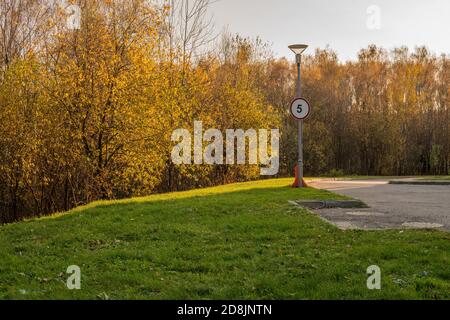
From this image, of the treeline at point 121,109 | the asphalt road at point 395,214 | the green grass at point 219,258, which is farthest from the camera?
the treeline at point 121,109

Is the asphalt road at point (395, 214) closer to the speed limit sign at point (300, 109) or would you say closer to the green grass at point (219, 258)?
the green grass at point (219, 258)

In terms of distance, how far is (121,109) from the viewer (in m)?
17.5

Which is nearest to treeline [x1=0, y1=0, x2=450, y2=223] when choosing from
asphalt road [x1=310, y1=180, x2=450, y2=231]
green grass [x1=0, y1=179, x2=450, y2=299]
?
green grass [x1=0, y1=179, x2=450, y2=299]

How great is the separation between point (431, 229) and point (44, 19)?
20095mm

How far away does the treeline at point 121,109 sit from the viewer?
54.3ft

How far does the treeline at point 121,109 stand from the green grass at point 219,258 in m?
6.84

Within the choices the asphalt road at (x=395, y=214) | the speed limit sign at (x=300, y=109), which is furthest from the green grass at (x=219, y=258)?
Answer: the speed limit sign at (x=300, y=109)

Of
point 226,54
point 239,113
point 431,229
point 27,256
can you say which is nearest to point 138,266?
point 27,256

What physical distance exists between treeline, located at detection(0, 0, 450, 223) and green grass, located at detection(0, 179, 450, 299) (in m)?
6.84

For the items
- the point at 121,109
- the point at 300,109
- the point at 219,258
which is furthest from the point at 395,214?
the point at 121,109

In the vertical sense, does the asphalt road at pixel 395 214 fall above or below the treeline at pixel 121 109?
below

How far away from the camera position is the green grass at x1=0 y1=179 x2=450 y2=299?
5.38 meters

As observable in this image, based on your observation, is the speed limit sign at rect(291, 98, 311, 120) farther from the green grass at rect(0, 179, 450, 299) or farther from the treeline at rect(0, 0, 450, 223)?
the green grass at rect(0, 179, 450, 299)

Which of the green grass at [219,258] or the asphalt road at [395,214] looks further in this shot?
the asphalt road at [395,214]
